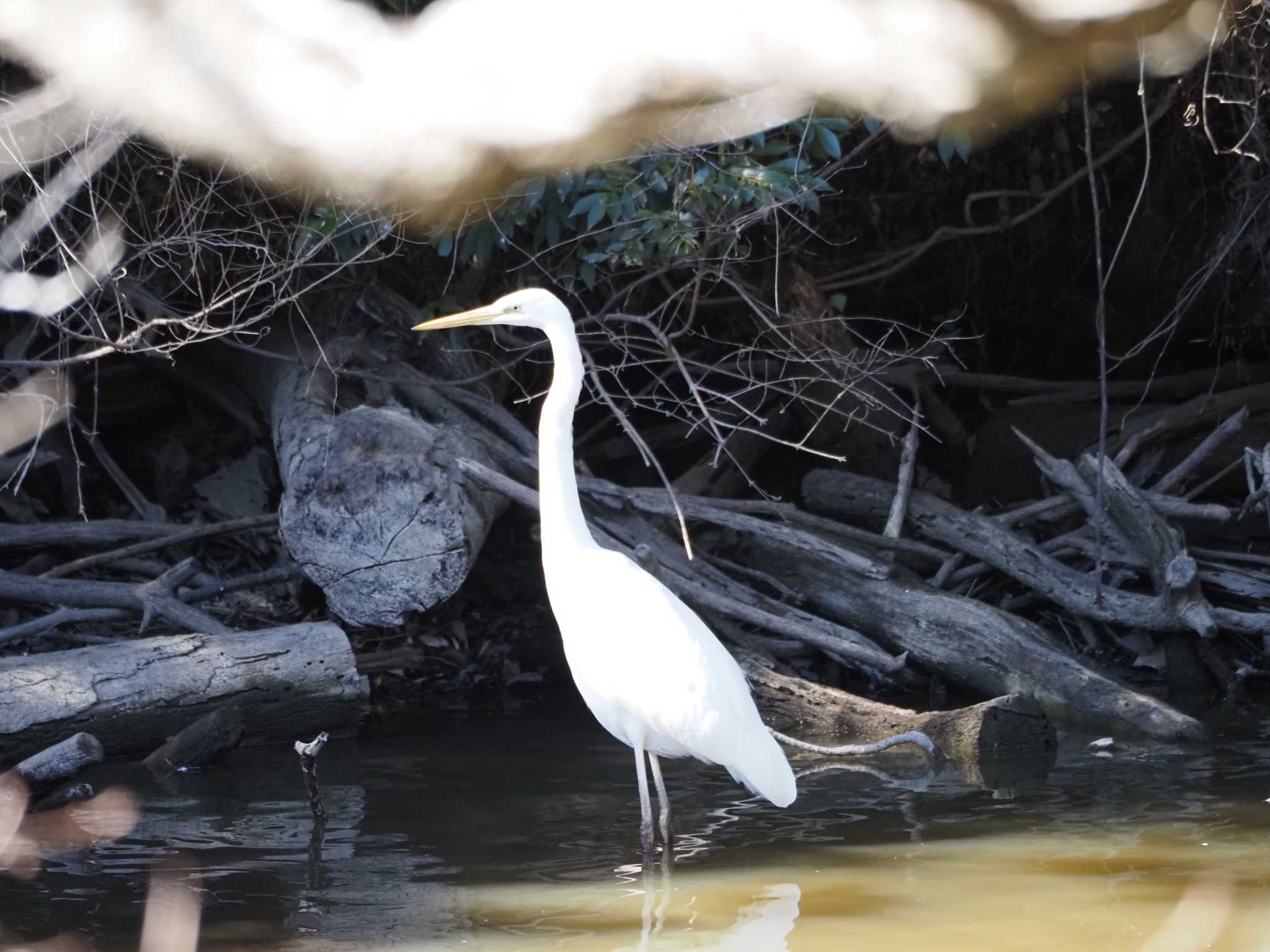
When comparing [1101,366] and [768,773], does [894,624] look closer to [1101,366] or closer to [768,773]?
[1101,366]

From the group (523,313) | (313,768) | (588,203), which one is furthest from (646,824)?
(588,203)

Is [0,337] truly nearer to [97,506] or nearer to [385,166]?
[97,506]

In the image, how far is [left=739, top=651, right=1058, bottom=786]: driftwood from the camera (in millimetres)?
5289

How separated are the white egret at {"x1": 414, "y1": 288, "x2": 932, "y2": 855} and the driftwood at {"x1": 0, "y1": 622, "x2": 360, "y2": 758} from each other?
1288mm

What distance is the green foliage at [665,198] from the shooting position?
17.6 ft

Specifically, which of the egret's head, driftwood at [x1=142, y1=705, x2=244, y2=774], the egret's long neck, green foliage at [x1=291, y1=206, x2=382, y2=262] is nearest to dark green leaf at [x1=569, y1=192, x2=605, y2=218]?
the egret's head

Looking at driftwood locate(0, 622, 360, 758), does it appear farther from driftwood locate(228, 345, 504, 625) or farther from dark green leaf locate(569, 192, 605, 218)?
dark green leaf locate(569, 192, 605, 218)

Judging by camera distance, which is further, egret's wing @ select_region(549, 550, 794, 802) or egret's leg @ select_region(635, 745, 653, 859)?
egret's wing @ select_region(549, 550, 794, 802)

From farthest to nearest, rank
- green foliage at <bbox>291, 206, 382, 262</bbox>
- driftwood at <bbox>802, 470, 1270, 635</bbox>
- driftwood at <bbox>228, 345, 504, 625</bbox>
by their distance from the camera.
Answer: driftwood at <bbox>802, 470, 1270, 635</bbox> < green foliage at <bbox>291, 206, 382, 262</bbox> < driftwood at <bbox>228, 345, 504, 625</bbox>

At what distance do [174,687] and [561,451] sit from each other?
191cm

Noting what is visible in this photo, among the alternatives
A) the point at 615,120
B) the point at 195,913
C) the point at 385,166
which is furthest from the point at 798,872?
Answer: the point at 385,166

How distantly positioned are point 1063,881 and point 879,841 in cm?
65

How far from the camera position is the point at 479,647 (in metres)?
7.20

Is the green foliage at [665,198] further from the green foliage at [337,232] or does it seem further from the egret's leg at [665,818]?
the egret's leg at [665,818]
